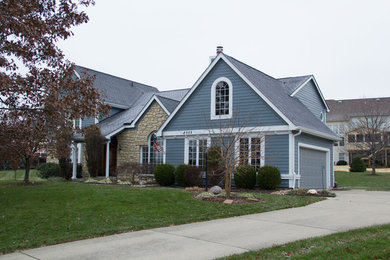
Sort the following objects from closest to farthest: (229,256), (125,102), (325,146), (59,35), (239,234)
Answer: (229,256) < (239,234) < (59,35) < (325,146) < (125,102)

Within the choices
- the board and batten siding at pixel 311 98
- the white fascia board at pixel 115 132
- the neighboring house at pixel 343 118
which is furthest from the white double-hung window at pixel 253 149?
the neighboring house at pixel 343 118

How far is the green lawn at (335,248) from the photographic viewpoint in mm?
5648

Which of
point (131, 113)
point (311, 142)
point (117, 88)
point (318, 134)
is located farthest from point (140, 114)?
point (318, 134)

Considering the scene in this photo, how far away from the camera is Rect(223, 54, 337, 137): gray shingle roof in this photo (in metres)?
17.6

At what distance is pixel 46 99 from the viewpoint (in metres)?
10.3

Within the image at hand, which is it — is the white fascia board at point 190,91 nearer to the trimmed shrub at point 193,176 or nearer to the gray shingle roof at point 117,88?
the trimmed shrub at point 193,176

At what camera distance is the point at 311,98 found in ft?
78.5

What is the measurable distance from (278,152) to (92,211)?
9428 mm

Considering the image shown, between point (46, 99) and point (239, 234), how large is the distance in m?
6.04

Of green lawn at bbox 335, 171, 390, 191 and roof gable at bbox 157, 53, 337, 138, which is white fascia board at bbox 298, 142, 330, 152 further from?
green lawn at bbox 335, 171, 390, 191

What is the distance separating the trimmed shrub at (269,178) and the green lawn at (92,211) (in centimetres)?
283

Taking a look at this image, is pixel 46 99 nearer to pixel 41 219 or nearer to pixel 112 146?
pixel 41 219

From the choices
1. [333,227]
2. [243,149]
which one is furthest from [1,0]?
[243,149]

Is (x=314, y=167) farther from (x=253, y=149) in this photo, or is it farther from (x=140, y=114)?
(x=140, y=114)
